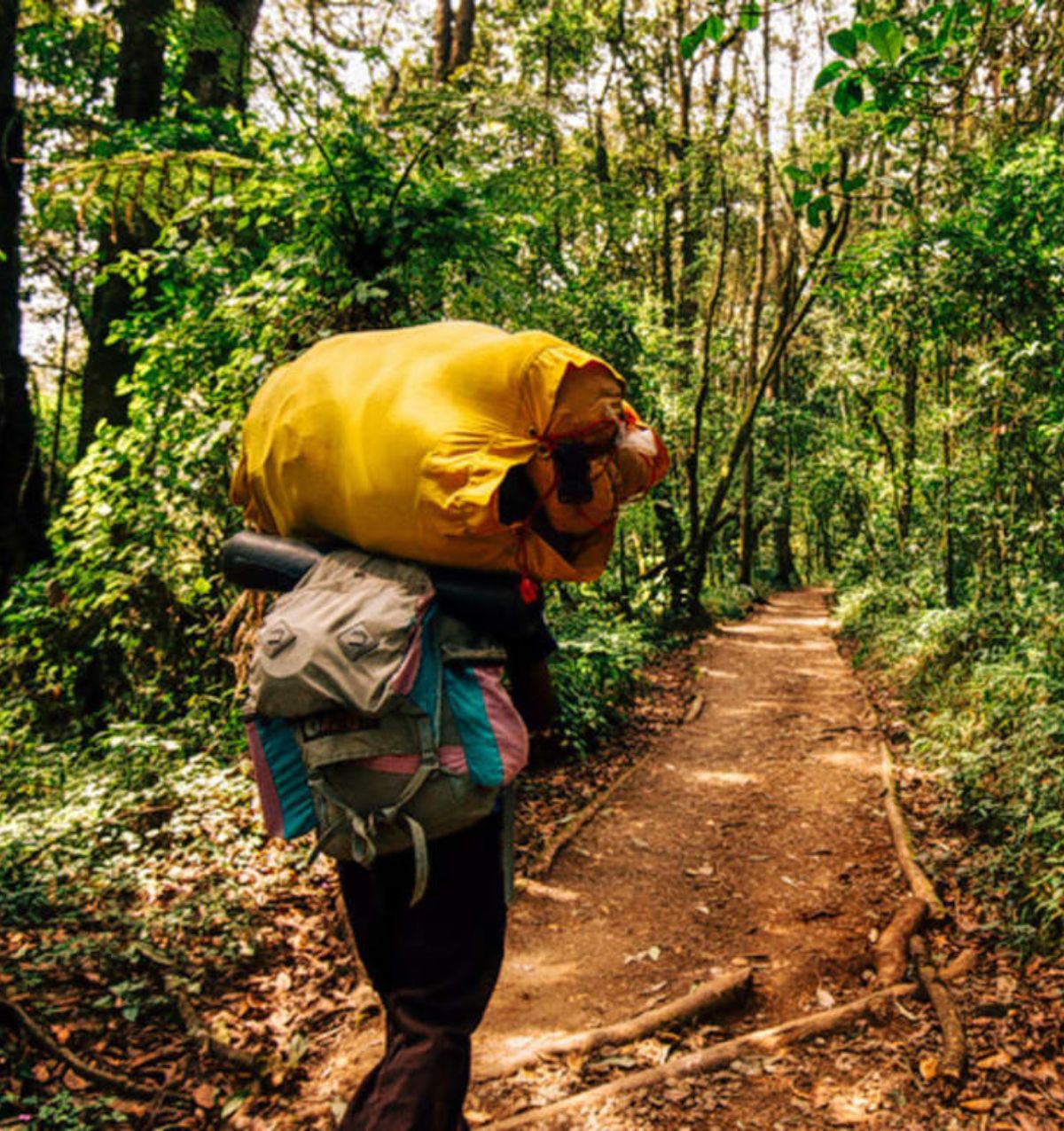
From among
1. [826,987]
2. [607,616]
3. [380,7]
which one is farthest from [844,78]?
[380,7]

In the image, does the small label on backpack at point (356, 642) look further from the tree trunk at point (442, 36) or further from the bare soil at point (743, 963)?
the tree trunk at point (442, 36)

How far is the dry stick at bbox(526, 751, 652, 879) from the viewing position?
17.6ft

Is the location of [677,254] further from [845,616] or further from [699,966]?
[699,966]

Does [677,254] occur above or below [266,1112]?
above

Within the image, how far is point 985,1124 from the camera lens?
2.96 m

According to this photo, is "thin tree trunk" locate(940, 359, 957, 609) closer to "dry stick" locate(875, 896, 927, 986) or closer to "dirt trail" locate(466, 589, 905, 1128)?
"dirt trail" locate(466, 589, 905, 1128)


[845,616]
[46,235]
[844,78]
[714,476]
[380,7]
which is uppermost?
[380,7]

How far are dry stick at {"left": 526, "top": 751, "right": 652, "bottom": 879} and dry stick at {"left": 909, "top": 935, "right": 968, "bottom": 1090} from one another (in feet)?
7.21

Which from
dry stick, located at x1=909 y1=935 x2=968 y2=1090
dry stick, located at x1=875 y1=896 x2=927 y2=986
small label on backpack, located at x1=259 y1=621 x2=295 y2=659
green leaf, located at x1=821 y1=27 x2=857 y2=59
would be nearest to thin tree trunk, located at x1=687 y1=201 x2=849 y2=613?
dry stick, located at x1=875 y1=896 x2=927 y2=986

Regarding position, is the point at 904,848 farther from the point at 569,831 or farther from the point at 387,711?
the point at 387,711

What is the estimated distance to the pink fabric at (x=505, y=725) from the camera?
1.98 m

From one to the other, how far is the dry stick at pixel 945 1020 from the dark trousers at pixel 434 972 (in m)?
2.15

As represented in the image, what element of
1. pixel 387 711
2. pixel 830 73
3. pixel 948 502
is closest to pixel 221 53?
pixel 830 73

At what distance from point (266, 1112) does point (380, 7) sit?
54.4 feet
